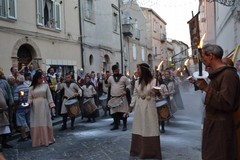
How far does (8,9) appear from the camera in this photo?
45.3 feet

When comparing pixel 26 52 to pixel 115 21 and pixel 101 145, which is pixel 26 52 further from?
pixel 115 21

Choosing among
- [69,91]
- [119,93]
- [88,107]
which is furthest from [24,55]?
[119,93]

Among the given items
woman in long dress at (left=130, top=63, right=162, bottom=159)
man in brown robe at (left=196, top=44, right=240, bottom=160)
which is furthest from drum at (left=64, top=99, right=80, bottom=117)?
man in brown robe at (left=196, top=44, right=240, bottom=160)

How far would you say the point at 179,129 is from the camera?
984 centimetres

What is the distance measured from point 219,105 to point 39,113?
5.49m

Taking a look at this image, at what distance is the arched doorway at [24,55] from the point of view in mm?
14969

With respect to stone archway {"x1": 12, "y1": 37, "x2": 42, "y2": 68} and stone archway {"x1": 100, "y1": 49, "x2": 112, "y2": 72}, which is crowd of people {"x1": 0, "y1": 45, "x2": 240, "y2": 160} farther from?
stone archway {"x1": 100, "y1": 49, "x2": 112, "y2": 72}

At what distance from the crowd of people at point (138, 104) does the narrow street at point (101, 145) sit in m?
0.33

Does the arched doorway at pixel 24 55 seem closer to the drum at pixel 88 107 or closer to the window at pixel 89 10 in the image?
the drum at pixel 88 107

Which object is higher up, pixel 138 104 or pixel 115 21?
pixel 115 21

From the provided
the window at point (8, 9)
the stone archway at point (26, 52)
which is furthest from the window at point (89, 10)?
the window at point (8, 9)

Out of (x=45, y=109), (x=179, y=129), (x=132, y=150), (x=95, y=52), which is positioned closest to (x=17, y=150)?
(x=45, y=109)

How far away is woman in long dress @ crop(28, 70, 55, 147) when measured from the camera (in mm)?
8070

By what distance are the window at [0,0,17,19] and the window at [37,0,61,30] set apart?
189cm
